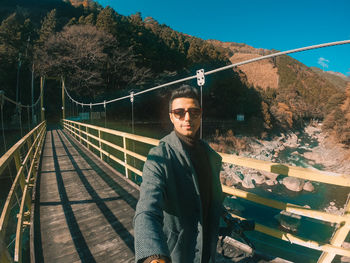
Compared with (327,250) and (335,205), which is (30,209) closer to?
(327,250)

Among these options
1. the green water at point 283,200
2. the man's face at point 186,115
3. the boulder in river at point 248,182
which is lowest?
the green water at point 283,200

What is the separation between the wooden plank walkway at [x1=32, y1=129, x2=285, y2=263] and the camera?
73.0 inches

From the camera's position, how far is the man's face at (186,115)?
3.67 ft

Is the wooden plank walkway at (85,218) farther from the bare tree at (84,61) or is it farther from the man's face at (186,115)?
the bare tree at (84,61)

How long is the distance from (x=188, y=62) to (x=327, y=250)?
40.3 meters

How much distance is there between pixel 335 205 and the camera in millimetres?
16500

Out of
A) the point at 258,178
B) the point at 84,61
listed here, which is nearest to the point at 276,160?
the point at 258,178

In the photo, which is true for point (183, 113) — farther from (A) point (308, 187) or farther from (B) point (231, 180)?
(A) point (308, 187)

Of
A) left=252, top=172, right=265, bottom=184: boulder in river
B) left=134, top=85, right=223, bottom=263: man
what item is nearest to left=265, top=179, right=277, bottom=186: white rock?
left=252, top=172, right=265, bottom=184: boulder in river

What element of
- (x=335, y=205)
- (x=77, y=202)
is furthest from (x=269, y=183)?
(x=77, y=202)

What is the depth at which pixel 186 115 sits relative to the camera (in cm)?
113

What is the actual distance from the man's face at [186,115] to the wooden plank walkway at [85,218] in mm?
1333

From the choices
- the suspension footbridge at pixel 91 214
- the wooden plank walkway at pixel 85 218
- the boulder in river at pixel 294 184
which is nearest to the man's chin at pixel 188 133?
the suspension footbridge at pixel 91 214

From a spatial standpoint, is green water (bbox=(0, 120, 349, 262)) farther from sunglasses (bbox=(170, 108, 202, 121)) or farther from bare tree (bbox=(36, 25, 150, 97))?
bare tree (bbox=(36, 25, 150, 97))
